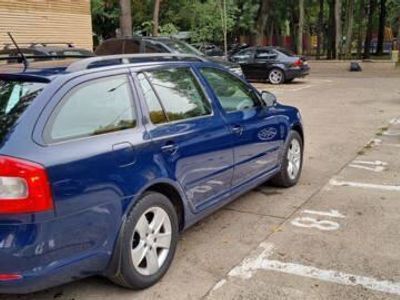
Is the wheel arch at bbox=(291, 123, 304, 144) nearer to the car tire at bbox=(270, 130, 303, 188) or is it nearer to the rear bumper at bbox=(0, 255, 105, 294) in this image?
the car tire at bbox=(270, 130, 303, 188)

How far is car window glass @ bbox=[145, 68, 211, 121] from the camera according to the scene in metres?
4.13

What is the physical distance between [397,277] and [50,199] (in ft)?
8.41

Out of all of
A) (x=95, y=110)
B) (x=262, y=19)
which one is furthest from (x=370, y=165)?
(x=262, y=19)

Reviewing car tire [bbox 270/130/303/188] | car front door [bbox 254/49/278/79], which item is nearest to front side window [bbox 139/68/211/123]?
car tire [bbox 270/130/303/188]

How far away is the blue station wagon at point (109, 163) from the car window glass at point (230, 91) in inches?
1.4

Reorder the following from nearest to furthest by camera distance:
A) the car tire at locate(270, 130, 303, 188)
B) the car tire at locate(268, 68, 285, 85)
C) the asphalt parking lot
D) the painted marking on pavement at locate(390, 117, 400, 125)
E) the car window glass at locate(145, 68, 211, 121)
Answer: the asphalt parking lot < the car window glass at locate(145, 68, 211, 121) < the car tire at locate(270, 130, 303, 188) < the painted marking on pavement at locate(390, 117, 400, 125) < the car tire at locate(268, 68, 285, 85)

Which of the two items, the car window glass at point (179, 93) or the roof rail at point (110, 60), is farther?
the car window glass at point (179, 93)

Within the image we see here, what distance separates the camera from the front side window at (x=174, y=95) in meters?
4.00

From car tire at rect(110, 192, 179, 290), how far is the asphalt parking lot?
118 millimetres

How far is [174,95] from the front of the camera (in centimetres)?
430

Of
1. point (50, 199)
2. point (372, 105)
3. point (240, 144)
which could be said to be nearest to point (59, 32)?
point (372, 105)

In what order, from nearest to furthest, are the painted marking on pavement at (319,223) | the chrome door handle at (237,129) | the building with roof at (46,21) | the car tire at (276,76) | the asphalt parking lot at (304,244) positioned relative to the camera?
the asphalt parking lot at (304,244) < the chrome door handle at (237,129) < the painted marking on pavement at (319,223) < the building with roof at (46,21) < the car tire at (276,76)

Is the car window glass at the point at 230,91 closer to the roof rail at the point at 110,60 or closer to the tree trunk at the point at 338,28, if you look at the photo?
the roof rail at the point at 110,60

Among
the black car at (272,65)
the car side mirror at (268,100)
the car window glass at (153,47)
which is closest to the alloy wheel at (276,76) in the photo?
the black car at (272,65)
